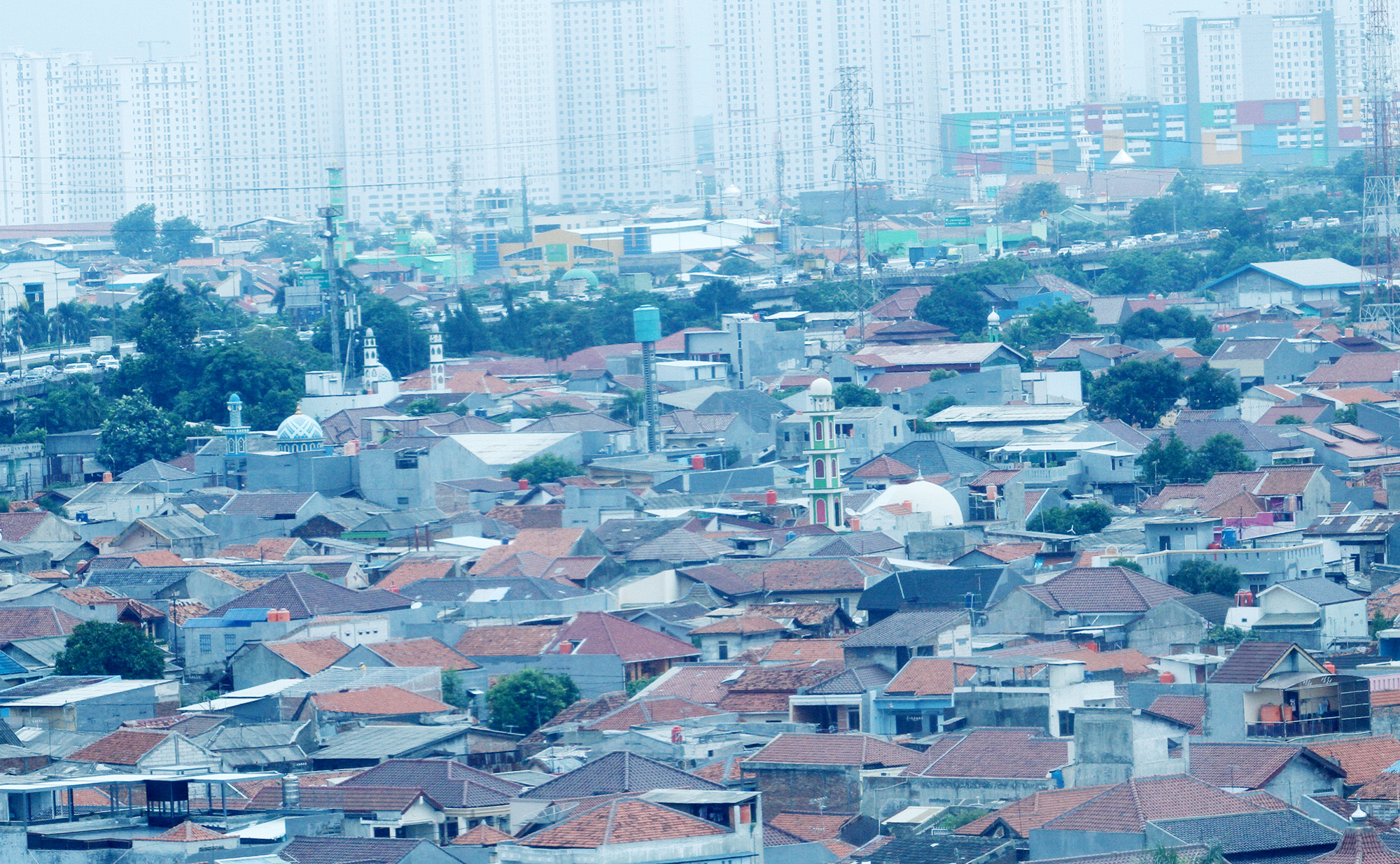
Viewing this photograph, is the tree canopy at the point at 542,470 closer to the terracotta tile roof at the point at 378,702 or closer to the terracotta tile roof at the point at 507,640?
the terracotta tile roof at the point at 507,640

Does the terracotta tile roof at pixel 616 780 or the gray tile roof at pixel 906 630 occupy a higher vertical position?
the gray tile roof at pixel 906 630

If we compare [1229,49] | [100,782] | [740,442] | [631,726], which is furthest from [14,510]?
[1229,49]

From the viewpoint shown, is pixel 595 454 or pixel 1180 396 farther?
pixel 1180 396

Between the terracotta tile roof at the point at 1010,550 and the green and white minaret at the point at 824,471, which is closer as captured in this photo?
the terracotta tile roof at the point at 1010,550

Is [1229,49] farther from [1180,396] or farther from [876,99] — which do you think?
[1180,396]

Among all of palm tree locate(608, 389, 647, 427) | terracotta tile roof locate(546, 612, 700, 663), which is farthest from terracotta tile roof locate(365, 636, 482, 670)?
palm tree locate(608, 389, 647, 427)

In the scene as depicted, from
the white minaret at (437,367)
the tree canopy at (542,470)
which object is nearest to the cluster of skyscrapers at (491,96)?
the white minaret at (437,367)
